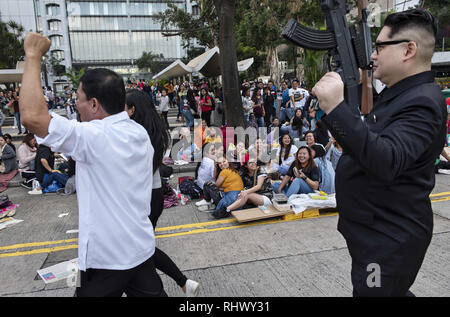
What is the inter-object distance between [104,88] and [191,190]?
4375 mm

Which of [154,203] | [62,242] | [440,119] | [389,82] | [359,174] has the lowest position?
[62,242]

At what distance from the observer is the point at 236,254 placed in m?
3.65

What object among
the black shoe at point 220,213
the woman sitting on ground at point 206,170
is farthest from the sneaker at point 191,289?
the woman sitting on ground at point 206,170

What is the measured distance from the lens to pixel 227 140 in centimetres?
785

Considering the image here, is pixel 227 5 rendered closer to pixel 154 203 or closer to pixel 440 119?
pixel 154 203

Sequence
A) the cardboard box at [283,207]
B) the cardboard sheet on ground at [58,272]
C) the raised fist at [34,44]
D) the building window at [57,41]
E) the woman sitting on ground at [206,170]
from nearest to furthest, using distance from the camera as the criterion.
A: 1. the raised fist at [34,44]
2. the cardboard sheet on ground at [58,272]
3. the cardboard box at [283,207]
4. the woman sitting on ground at [206,170]
5. the building window at [57,41]

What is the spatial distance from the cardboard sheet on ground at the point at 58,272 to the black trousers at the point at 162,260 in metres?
1.29

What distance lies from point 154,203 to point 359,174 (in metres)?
1.66

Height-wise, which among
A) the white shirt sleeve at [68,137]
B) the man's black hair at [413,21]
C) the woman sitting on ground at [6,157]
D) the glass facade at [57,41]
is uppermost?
the glass facade at [57,41]

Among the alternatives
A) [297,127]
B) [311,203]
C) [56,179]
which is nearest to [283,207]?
[311,203]

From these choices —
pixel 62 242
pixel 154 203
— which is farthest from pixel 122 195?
pixel 62 242

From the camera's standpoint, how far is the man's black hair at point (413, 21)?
1.29 meters

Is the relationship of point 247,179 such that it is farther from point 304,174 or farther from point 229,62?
point 229,62

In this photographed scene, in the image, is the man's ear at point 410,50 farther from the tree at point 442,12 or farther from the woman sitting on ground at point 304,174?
the tree at point 442,12
